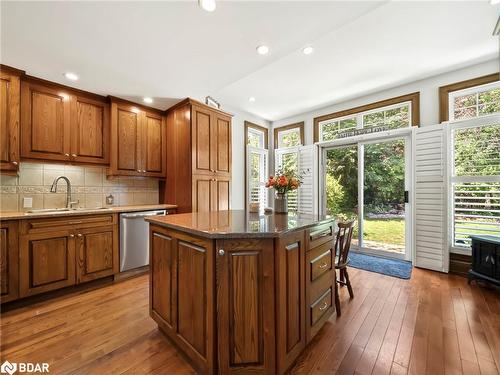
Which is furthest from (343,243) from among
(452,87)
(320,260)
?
(452,87)

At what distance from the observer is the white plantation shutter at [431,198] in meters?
3.07

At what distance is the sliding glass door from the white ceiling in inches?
47.7

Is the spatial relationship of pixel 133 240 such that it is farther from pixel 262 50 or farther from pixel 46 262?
pixel 262 50

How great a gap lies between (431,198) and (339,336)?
8.67 ft

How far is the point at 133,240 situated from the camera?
9.71 ft

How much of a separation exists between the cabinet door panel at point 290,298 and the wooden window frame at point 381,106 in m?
3.30

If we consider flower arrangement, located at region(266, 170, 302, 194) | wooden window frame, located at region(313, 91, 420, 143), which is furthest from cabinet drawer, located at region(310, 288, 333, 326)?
wooden window frame, located at region(313, 91, 420, 143)

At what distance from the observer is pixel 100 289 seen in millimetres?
2627

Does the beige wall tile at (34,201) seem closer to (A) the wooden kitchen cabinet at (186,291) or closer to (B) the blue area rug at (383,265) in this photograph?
(A) the wooden kitchen cabinet at (186,291)

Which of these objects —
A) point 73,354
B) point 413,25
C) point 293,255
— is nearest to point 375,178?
point 413,25

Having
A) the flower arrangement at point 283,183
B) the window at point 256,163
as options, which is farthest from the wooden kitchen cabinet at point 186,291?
the window at point 256,163

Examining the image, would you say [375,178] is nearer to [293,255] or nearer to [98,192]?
[293,255]

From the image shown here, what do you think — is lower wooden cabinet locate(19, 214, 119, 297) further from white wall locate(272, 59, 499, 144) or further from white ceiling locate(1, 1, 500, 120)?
white wall locate(272, 59, 499, 144)

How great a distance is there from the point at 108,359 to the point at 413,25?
3.99 meters
